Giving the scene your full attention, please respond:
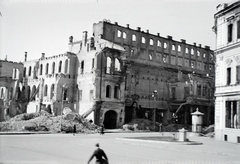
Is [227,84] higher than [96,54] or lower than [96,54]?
lower

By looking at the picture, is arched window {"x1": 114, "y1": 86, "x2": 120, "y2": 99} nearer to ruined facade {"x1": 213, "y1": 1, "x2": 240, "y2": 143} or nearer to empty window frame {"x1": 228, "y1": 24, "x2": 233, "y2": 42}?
ruined facade {"x1": 213, "y1": 1, "x2": 240, "y2": 143}

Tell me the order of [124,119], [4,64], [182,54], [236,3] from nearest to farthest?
[236,3] < [124,119] < [4,64] < [182,54]

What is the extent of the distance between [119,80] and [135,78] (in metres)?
6.43

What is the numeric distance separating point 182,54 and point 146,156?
162ft

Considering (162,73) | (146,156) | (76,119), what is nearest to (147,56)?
(162,73)

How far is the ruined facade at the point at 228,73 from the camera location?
26.6 meters

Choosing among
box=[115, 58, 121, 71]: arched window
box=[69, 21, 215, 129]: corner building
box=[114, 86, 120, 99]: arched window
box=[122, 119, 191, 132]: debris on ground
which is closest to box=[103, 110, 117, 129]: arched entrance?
box=[69, 21, 215, 129]: corner building

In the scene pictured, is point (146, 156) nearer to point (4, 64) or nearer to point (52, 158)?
point (52, 158)

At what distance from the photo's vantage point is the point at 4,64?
53.7 metres

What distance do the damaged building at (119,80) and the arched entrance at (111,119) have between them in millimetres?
150

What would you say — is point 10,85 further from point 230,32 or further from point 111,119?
point 230,32

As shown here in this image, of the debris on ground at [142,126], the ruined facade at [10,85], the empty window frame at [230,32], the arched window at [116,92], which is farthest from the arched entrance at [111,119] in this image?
the empty window frame at [230,32]

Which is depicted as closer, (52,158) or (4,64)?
(52,158)

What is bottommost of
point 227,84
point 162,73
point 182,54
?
point 227,84
